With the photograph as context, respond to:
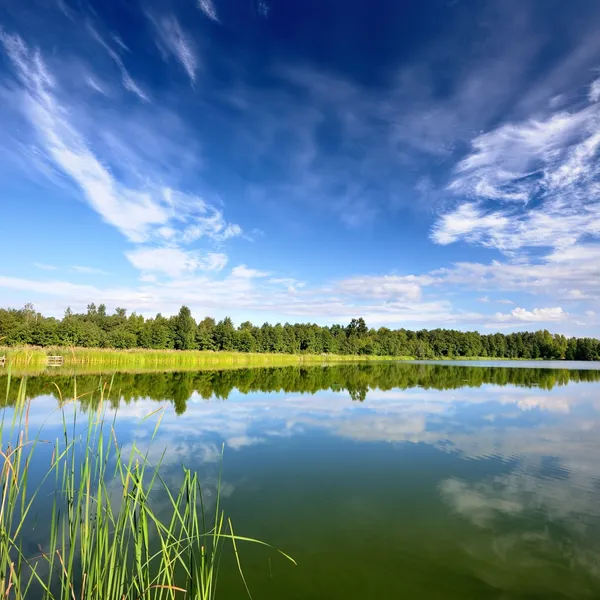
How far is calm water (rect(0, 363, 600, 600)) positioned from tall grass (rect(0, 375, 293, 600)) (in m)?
0.66

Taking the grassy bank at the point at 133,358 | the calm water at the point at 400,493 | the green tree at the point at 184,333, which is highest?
the green tree at the point at 184,333

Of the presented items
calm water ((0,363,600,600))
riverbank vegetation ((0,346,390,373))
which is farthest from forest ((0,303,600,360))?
calm water ((0,363,600,600))

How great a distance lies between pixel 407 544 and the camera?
4.33m

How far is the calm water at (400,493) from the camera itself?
374 cm

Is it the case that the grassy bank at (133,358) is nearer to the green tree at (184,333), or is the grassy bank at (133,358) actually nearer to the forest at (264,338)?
the forest at (264,338)

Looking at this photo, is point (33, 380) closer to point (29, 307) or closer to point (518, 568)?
point (518, 568)

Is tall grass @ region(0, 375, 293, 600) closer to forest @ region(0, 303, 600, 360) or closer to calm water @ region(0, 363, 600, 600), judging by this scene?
calm water @ region(0, 363, 600, 600)

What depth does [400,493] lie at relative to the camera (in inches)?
230

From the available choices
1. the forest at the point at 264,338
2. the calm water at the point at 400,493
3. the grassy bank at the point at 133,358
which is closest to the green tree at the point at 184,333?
the forest at the point at 264,338

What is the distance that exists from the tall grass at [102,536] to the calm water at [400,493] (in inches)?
25.8

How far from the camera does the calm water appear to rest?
374 centimetres

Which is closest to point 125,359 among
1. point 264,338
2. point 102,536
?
point 102,536

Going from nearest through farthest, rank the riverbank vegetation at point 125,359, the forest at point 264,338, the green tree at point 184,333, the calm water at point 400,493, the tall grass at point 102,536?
1. the tall grass at point 102,536
2. the calm water at point 400,493
3. the riverbank vegetation at point 125,359
4. the forest at point 264,338
5. the green tree at point 184,333

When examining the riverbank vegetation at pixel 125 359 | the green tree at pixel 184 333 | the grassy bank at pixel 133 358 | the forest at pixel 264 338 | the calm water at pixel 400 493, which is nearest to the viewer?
the calm water at pixel 400 493
